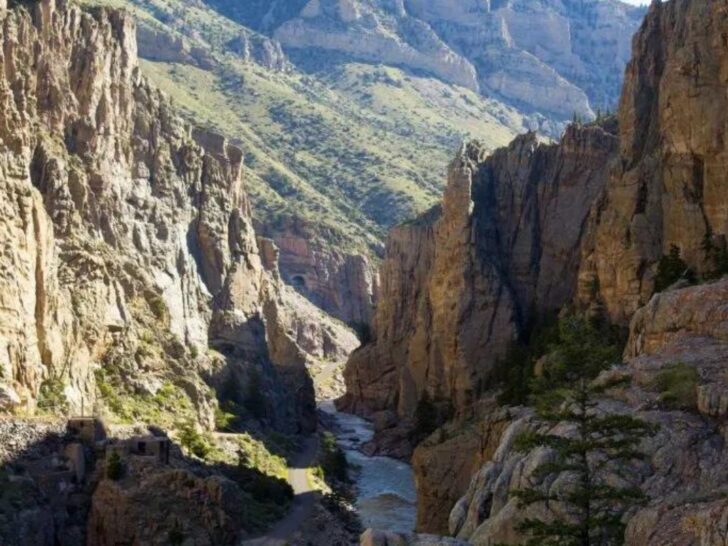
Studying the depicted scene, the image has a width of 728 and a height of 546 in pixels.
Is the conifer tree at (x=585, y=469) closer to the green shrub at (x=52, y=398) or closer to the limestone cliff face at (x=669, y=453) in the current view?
the limestone cliff face at (x=669, y=453)

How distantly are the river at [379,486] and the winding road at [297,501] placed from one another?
367 centimetres

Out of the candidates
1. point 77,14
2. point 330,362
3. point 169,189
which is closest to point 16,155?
point 77,14

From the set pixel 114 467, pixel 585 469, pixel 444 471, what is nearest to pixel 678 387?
pixel 585 469

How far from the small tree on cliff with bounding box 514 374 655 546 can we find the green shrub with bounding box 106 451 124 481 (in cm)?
3554

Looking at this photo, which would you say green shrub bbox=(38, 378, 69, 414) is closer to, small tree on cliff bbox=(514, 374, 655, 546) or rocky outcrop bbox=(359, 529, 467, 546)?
small tree on cliff bbox=(514, 374, 655, 546)

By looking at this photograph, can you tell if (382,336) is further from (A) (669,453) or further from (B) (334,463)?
(A) (669,453)

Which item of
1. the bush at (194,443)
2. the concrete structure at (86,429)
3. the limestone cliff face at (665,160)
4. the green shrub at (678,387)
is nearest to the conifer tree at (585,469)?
the green shrub at (678,387)

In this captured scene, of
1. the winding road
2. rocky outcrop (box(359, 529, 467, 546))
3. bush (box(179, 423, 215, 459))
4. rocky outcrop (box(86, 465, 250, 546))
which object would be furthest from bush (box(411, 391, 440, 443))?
rocky outcrop (box(359, 529, 467, 546))

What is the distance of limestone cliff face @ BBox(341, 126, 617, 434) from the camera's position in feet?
336

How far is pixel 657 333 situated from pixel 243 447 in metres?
49.8

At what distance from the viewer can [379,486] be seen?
9906cm

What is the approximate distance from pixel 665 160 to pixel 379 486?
39.2 m

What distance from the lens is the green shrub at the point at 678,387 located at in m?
39.3

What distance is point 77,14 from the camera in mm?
100375
